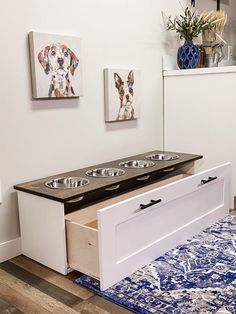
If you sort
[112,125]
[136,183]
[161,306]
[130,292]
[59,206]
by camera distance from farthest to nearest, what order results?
[112,125], [136,183], [59,206], [130,292], [161,306]

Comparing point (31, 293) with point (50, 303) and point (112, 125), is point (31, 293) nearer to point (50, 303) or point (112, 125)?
point (50, 303)

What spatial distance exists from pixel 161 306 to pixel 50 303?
0.53 meters

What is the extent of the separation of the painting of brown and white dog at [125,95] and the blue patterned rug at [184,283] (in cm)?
111

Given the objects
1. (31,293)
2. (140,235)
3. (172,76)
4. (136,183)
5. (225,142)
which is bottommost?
(31,293)

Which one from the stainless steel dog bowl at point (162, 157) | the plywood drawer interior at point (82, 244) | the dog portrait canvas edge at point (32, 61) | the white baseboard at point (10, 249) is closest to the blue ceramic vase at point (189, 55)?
the stainless steel dog bowl at point (162, 157)

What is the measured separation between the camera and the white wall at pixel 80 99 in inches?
84.5

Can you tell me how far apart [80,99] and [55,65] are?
326 millimetres

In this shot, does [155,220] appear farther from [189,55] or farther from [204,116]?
[189,55]

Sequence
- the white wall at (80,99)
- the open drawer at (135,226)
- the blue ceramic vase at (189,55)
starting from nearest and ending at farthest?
the open drawer at (135,226), the white wall at (80,99), the blue ceramic vase at (189,55)

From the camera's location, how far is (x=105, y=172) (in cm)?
252

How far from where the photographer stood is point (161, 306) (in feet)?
5.49

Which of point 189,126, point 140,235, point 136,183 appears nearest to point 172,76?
point 189,126

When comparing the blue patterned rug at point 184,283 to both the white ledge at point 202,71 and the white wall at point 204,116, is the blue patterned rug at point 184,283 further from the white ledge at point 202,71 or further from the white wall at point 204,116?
the white ledge at point 202,71

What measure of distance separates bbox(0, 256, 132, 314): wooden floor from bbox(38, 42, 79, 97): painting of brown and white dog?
108 cm
